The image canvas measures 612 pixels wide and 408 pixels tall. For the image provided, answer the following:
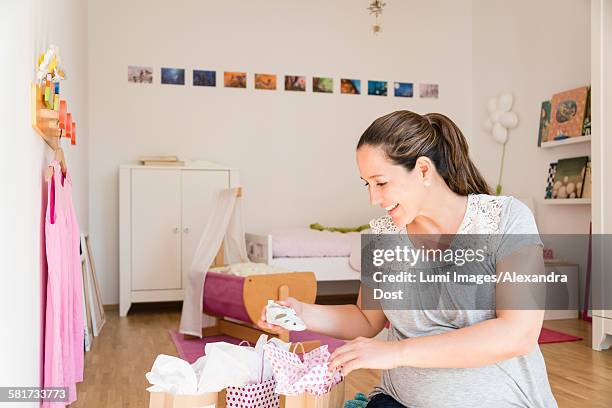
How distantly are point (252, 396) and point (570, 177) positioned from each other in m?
3.99

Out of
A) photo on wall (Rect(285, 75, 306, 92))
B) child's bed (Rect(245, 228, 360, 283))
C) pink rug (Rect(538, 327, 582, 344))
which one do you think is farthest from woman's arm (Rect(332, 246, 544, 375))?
photo on wall (Rect(285, 75, 306, 92))

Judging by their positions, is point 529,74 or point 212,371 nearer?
point 212,371

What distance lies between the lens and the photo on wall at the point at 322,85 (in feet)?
19.5

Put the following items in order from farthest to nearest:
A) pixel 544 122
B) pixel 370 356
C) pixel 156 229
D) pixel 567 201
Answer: pixel 544 122, pixel 156 229, pixel 567 201, pixel 370 356

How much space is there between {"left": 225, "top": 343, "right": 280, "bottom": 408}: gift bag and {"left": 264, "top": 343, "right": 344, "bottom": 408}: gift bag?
0.22 ft

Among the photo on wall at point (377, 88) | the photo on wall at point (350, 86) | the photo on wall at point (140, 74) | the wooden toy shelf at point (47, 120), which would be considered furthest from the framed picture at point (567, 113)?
the wooden toy shelf at point (47, 120)

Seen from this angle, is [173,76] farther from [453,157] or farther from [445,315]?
[445,315]

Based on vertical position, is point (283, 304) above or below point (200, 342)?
above

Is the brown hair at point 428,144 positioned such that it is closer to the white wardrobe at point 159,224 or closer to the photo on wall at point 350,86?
the white wardrobe at point 159,224

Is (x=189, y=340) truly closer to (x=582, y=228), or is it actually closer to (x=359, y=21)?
(x=582, y=228)

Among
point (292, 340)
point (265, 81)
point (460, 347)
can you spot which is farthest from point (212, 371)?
point (265, 81)

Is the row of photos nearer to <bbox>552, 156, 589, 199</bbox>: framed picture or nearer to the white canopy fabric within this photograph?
the white canopy fabric

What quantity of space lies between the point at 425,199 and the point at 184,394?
2.47 ft

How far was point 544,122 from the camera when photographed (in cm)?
523
